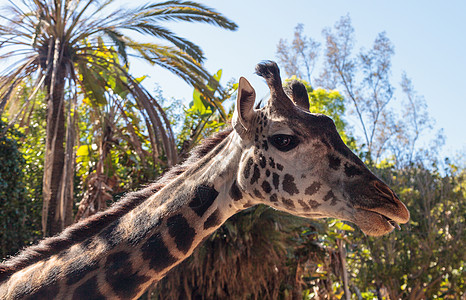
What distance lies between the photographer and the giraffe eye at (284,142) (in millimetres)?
2822

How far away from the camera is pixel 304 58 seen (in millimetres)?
31688

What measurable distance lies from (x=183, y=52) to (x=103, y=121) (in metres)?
2.12

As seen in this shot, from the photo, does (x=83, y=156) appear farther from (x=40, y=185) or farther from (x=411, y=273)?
(x=411, y=273)

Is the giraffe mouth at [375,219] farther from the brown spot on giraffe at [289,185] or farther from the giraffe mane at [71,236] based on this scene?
the giraffe mane at [71,236]

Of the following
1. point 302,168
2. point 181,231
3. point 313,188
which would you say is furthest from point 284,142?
point 181,231

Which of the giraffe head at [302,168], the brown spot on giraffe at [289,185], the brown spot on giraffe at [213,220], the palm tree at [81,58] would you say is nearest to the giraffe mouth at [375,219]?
the giraffe head at [302,168]

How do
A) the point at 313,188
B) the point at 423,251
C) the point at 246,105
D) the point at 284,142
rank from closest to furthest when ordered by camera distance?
the point at 313,188
the point at 284,142
the point at 246,105
the point at 423,251

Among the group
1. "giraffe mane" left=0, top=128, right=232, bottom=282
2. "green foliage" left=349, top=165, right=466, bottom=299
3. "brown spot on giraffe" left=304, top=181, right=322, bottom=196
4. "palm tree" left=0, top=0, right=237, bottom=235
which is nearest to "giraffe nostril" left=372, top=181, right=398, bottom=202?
"brown spot on giraffe" left=304, top=181, right=322, bottom=196

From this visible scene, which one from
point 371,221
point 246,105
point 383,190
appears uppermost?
point 246,105

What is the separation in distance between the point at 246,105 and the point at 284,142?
1.11ft

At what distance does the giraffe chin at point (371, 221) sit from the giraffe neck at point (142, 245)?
2.25 ft

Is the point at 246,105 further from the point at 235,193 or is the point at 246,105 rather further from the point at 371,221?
Result: the point at 371,221

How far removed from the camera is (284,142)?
2842 millimetres

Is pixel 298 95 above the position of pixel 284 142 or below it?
above
